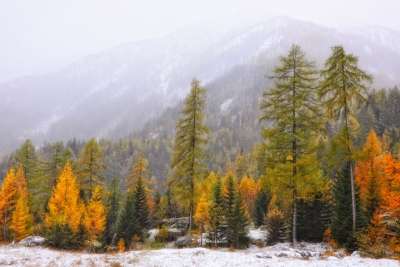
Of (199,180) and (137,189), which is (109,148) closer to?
(137,189)

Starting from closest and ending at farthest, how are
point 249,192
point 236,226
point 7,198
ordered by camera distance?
point 236,226
point 7,198
point 249,192

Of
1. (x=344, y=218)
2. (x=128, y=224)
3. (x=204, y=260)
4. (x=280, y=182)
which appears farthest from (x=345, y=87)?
(x=128, y=224)

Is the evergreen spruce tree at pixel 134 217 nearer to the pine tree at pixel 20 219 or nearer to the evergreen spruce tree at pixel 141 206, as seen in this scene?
the evergreen spruce tree at pixel 141 206

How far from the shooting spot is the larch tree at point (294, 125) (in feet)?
79.7

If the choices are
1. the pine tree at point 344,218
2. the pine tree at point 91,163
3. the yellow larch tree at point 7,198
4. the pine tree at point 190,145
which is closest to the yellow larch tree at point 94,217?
the pine tree at point 91,163

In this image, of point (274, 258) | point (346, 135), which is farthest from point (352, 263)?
point (346, 135)

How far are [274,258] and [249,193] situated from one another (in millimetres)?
64054

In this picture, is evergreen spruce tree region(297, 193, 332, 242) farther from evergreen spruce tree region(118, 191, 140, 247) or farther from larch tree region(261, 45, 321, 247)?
evergreen spruce tree region(118, 191, 140, 247)

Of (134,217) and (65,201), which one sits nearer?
(65,201)

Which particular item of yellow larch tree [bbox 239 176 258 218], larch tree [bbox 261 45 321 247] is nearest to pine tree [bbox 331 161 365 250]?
larch tree [bbox 261 45 321 247]

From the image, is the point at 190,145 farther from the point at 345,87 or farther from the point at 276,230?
the point at 345,87

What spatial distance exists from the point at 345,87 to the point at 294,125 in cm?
420

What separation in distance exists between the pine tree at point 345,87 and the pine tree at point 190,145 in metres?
11.2

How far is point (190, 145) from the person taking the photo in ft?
103
